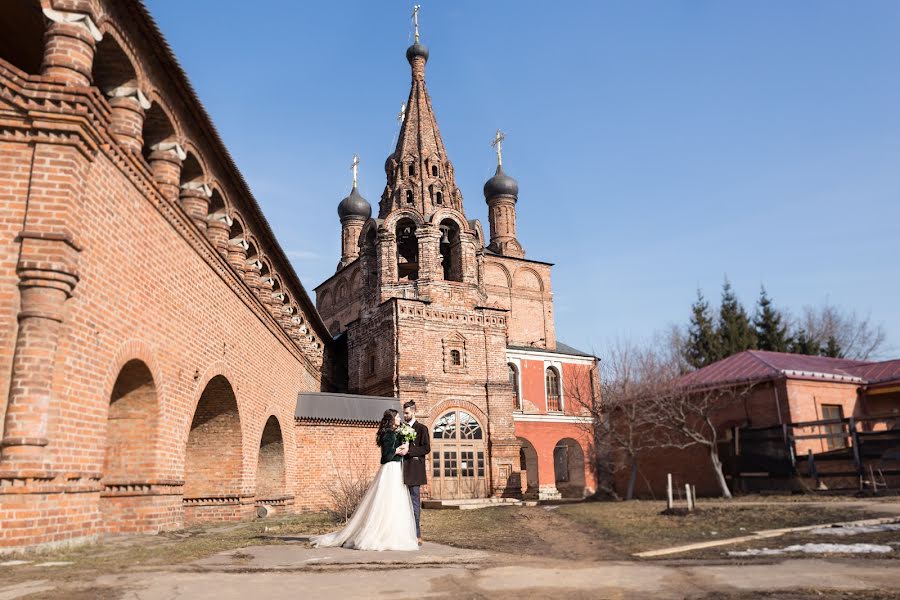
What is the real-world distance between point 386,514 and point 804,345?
43698 mm

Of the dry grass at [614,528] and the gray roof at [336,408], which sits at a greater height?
the gray roof at [336,408]

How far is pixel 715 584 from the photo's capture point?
4.75m

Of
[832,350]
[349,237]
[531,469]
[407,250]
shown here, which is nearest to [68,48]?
[407,250]

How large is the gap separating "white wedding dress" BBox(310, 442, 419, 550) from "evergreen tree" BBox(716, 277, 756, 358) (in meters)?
42.2

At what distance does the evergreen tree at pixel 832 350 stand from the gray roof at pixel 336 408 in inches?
1357

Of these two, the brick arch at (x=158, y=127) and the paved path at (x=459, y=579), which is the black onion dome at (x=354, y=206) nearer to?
the brick arch at (x=158, y=127)

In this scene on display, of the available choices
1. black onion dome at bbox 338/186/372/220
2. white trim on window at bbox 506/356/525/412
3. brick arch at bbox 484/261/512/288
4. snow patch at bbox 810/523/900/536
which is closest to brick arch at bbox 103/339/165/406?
snow patch at bbox 810/523/900/536

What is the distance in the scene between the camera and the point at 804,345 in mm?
44375

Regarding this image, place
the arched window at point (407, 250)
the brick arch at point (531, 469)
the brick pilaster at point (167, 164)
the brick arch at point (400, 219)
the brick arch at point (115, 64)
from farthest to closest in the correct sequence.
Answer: the brick arch at point (531, 469) < the arched window at point (407, 250) < the brick arch at point (400, 219) < the brick pilaster at point (167, 164) < the brick arch at point (115, 64)

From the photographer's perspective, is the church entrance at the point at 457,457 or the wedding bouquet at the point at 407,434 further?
the church entrance at the point at 457,457

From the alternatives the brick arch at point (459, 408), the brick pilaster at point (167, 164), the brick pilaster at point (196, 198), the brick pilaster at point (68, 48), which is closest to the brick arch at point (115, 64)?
the brick pilaster at point (68, 48)

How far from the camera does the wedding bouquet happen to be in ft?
26.3

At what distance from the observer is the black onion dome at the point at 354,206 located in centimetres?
4541

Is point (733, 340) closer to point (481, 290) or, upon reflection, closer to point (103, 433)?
point (481, 290)
